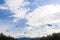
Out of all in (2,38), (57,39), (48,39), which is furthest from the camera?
(48,39)

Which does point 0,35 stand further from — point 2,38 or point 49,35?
point 49,35

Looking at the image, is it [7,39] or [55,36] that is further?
[55,36]

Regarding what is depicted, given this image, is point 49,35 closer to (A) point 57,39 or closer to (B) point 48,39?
(B) point 48,39

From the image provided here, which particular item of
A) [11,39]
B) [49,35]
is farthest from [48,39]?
[11,39]

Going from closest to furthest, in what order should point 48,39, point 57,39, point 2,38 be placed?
point 2,38 → point 57,39 → point 48,39

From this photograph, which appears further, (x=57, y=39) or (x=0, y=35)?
(x=57, y=39)

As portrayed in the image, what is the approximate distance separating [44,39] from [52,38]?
1048cm

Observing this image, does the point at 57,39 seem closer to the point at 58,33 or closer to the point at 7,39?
the point at 58,33

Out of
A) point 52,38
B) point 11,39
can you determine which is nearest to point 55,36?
point 52,38

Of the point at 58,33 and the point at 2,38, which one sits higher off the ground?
the point at 58,33

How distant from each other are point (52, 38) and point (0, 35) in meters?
33.5

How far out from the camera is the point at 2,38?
11394 cm

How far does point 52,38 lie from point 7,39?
3116 cm

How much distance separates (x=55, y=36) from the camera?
138 m
